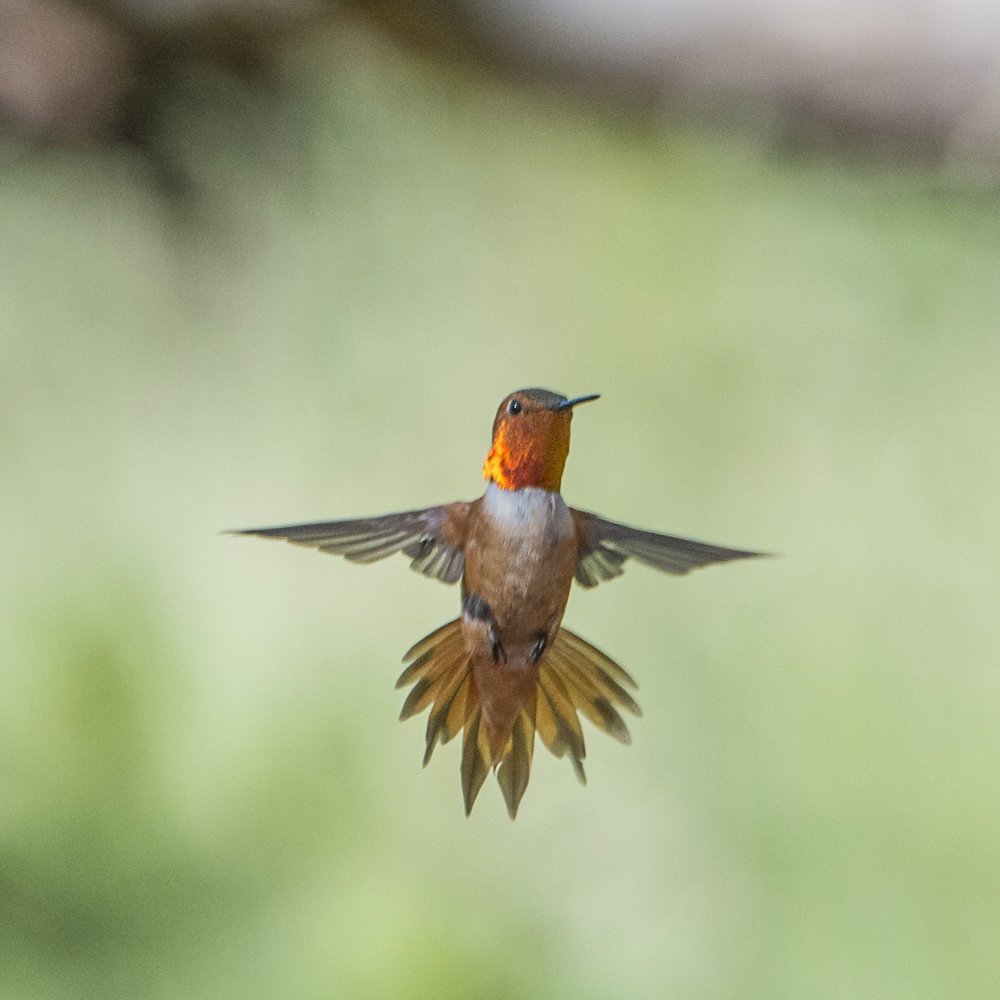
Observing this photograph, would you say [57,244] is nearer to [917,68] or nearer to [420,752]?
[420,752]

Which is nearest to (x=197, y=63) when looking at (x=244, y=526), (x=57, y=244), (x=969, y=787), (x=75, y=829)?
(x=57, y=244)

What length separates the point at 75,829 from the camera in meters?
0.99

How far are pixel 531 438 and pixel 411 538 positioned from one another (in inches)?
3.1

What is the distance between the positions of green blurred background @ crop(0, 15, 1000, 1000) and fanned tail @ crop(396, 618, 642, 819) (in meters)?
0.65

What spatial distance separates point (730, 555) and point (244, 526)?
0.84 metres

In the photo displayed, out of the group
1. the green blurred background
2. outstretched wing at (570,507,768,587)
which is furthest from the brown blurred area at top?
outstretched wing at (570,507,768,587)

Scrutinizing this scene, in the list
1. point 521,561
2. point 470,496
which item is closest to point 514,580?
point 521,561

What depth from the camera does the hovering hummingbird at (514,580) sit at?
30 centimetres

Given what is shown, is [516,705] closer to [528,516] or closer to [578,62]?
[528,516]

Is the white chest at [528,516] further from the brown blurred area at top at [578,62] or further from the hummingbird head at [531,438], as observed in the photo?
the brown blurred area at top at [578,62]

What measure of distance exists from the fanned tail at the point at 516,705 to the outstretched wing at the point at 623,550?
1.1 inches

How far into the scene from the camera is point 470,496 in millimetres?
1104

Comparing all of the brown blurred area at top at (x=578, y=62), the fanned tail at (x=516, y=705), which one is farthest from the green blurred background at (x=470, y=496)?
the fanned tail at (x=516, y=705)

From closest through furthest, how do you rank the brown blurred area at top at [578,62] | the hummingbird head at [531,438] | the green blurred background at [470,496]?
the hummingbird head at [531,438]
the brown blurred area at top at [578,62]
the green blurred background at [470,496]
